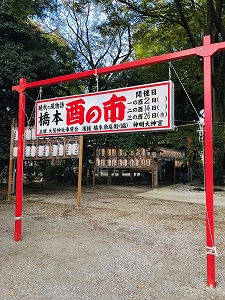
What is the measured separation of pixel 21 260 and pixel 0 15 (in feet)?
32.6

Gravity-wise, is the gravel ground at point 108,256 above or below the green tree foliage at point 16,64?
below

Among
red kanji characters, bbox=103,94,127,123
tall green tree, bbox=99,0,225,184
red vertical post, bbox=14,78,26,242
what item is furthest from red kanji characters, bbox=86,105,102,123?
tall green tree, bbox=99,0,225,184

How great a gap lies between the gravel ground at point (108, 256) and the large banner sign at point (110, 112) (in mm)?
2003

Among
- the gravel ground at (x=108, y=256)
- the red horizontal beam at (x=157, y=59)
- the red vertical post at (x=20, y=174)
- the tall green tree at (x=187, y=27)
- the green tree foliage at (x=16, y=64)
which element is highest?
the tall green tree at (x=187, y=27)


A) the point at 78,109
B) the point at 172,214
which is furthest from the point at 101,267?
the point at 172,214

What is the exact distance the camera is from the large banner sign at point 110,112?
12.3 feet

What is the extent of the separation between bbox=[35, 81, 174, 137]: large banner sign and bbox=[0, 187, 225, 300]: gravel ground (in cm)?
200

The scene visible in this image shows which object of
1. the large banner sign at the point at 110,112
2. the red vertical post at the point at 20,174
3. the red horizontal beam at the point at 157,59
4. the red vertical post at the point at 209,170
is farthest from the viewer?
the red vertical post at the point at 20,174

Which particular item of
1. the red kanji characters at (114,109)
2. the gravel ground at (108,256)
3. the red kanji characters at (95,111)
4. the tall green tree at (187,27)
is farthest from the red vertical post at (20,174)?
the tall green tree at (187,27)

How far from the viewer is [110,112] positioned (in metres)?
4.18

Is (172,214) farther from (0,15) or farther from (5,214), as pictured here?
(0,15)

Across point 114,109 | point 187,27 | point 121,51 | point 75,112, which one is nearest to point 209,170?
point 114,109

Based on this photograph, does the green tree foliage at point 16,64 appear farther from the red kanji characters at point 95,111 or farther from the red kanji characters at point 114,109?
the red kanji characters at point 114,109

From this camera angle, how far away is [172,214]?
7.21 m
